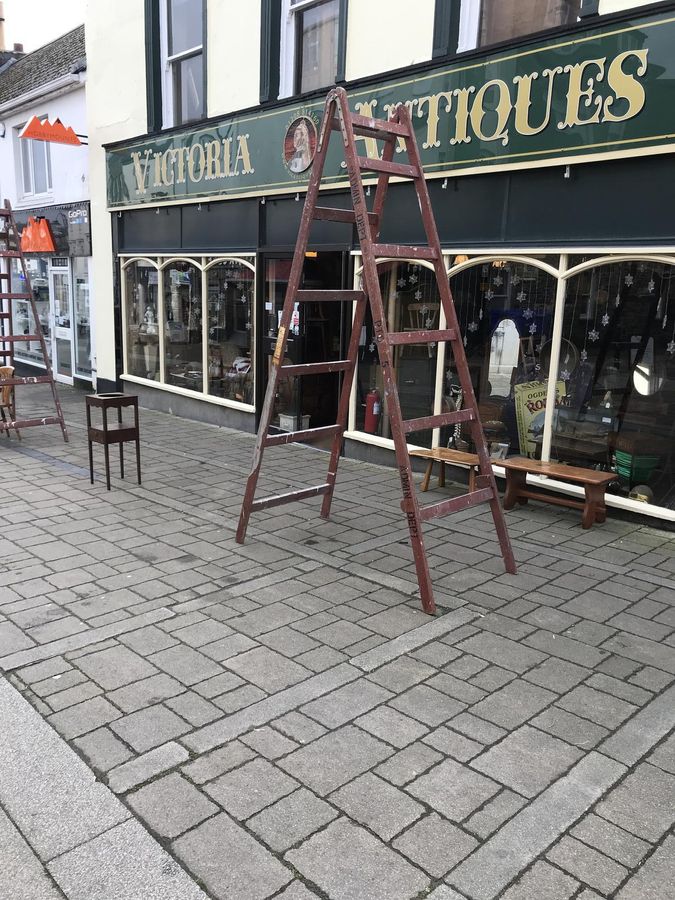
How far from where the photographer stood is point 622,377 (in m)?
6.05

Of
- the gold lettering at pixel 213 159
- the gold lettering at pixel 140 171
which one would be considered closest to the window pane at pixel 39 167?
the gold lettering at pixel 140 171

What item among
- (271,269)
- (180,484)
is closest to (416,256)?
(180,484)

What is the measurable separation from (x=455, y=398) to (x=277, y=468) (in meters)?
2.02

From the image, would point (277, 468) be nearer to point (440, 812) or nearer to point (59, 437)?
point (59, 437)

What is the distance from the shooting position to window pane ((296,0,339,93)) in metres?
7.95

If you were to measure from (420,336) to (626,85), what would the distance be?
2.81 meters

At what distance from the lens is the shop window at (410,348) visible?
740 cm

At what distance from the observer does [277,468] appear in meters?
7.71

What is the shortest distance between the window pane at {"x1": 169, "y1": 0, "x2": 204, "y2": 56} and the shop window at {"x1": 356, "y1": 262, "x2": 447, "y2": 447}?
481cm

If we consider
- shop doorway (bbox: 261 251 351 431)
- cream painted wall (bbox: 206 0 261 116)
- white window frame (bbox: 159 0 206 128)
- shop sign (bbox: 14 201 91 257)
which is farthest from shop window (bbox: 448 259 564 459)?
shop sign (bbox: 14 201 91 257)

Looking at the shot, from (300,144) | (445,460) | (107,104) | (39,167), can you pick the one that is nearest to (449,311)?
(445,460)

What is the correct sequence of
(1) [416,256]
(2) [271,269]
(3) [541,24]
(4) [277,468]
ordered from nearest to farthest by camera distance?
(1) [416,256]
(3) [541,24]
(4) [277,468]
(2) [271,269]

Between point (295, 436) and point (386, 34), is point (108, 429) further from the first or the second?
point (386, 34)

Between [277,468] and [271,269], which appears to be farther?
[271,269]
